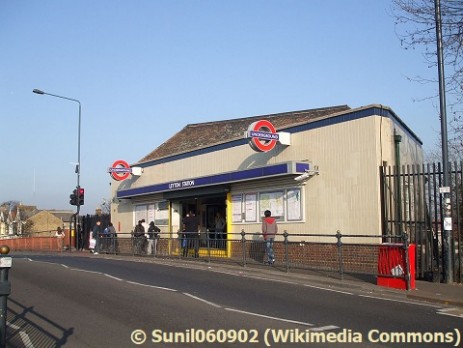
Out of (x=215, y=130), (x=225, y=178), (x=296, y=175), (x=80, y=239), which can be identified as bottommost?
(x=80, y=239)

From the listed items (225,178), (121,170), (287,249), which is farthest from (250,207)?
(121,170)

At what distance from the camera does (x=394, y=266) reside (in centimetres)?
1276

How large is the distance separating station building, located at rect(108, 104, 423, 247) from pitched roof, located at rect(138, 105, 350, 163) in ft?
2.44

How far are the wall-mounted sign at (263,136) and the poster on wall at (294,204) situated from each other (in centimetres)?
187

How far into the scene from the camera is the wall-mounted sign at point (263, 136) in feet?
61.4

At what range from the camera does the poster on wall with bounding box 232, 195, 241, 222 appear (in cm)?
2155

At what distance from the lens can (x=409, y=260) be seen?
12.6 m

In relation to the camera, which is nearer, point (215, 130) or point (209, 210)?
point (209, 210)

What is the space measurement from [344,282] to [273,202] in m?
6.74

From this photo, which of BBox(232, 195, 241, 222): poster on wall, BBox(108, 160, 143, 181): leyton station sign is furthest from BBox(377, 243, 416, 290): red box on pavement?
BBox(108, 160, 143, 181): leyton station sign

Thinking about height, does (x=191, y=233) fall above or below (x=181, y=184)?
below

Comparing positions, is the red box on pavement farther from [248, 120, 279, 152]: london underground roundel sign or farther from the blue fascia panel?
[248, 120, 279, 152]: london underground roundel sign

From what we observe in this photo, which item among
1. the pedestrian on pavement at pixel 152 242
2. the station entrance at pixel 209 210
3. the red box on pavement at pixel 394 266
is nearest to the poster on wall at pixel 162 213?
the station entrance at pixel 209 210

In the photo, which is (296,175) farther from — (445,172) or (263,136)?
(445,172)
